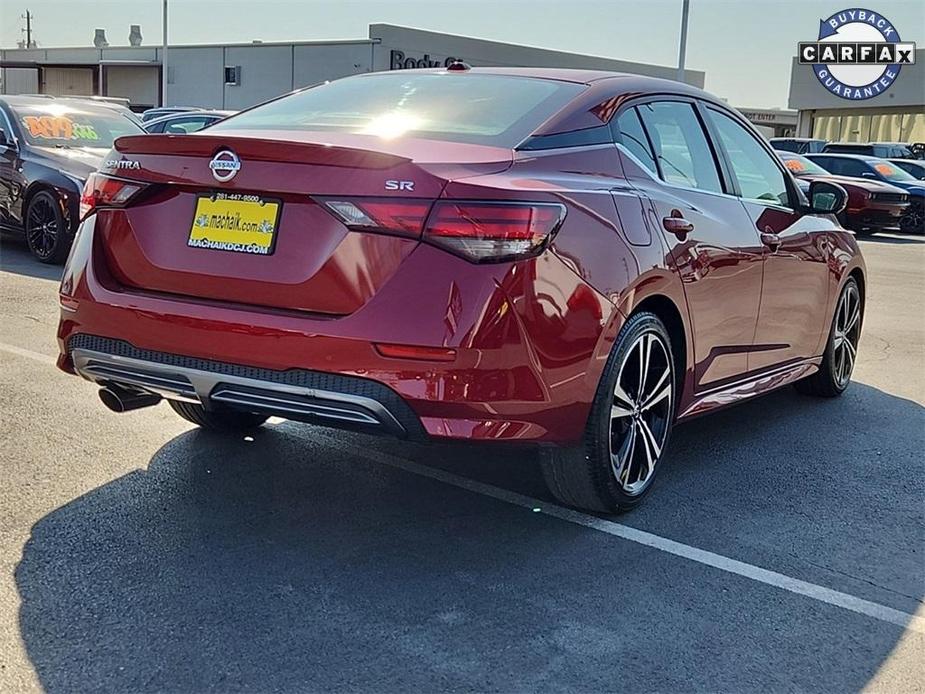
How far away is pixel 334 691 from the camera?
257cm

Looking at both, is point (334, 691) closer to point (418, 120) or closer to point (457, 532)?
point (457, 532)

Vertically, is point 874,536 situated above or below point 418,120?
below

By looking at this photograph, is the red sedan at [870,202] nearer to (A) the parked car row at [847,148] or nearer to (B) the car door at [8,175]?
(A) the parked car row at [847,148]

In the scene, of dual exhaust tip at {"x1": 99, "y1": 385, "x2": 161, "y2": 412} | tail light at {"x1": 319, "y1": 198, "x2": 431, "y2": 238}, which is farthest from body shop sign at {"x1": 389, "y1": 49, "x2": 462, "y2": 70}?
tail light at {"x1": 319, "y1": 198, "x2": 431, "y2": 238}

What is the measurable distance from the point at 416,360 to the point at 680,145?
1.91m

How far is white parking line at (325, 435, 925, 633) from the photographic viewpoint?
3.23 m

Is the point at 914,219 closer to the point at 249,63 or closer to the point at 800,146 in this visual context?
the point at 800,146

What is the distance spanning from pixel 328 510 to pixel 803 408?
3.17 metres

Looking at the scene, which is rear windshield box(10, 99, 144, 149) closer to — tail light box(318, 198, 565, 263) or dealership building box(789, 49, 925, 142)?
tail light box(318, 198, 565, 263)

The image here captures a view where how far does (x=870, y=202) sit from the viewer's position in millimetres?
18859

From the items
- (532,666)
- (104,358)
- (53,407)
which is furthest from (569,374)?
(53,407)

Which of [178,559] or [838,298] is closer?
[178,559]

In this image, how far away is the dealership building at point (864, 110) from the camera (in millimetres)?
39312

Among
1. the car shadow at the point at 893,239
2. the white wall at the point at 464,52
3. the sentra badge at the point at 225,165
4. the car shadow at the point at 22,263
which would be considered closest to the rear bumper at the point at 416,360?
the sentra badge at the point at 225,165
